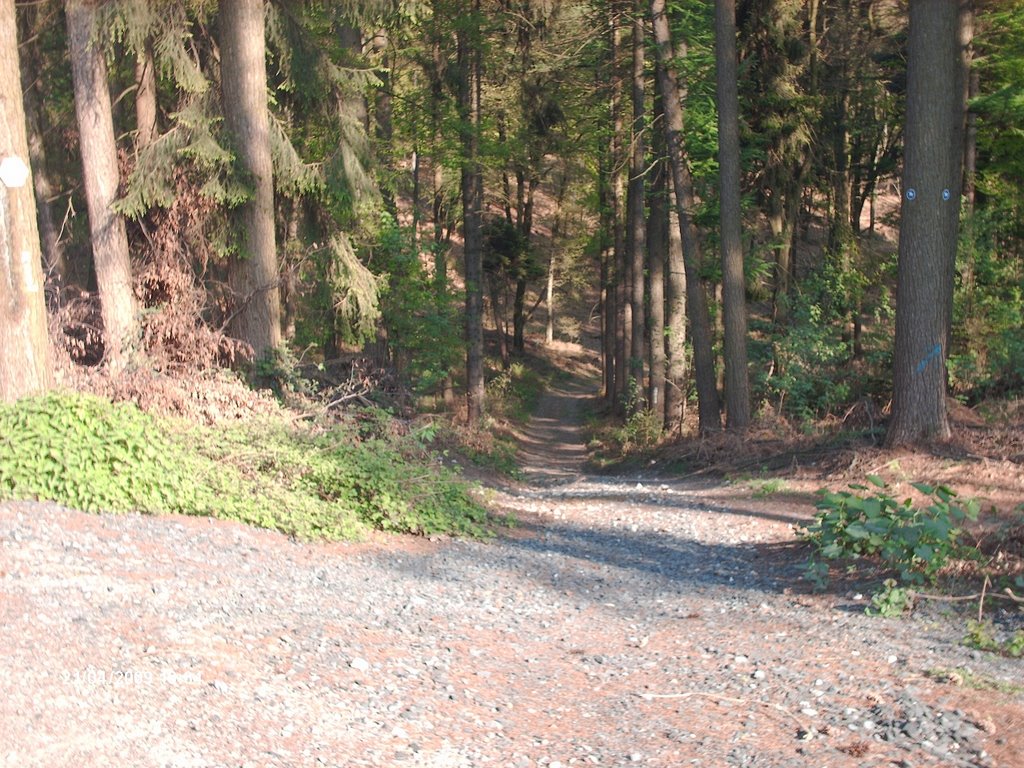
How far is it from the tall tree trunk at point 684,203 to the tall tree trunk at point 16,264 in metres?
12.9

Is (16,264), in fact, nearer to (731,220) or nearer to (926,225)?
(926,225)

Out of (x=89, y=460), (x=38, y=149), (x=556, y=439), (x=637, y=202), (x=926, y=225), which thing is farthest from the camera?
(x=556, y=439)

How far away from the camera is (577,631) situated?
25.7ft

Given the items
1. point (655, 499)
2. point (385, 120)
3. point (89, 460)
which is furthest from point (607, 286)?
point (89, 460)

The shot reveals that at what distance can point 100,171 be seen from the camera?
1522 centimetres

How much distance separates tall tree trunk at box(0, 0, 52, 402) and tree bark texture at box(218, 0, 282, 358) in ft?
15.3

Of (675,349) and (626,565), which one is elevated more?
(675,349)

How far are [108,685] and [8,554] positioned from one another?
2.81m

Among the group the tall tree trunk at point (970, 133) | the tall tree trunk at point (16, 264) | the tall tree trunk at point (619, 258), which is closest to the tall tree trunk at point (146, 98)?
the tall tree trunk at point (16, 264)

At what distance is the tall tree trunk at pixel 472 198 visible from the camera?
24.3 m

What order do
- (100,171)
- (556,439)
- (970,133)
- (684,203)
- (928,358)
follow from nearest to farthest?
(928,358) < (100,171) < (684,203) < (970,133) < (556,439)

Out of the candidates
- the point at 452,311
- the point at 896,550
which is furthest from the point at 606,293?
the point at 896,550

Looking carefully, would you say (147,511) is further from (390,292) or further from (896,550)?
(390,292)

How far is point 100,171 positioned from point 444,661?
11.6 m
